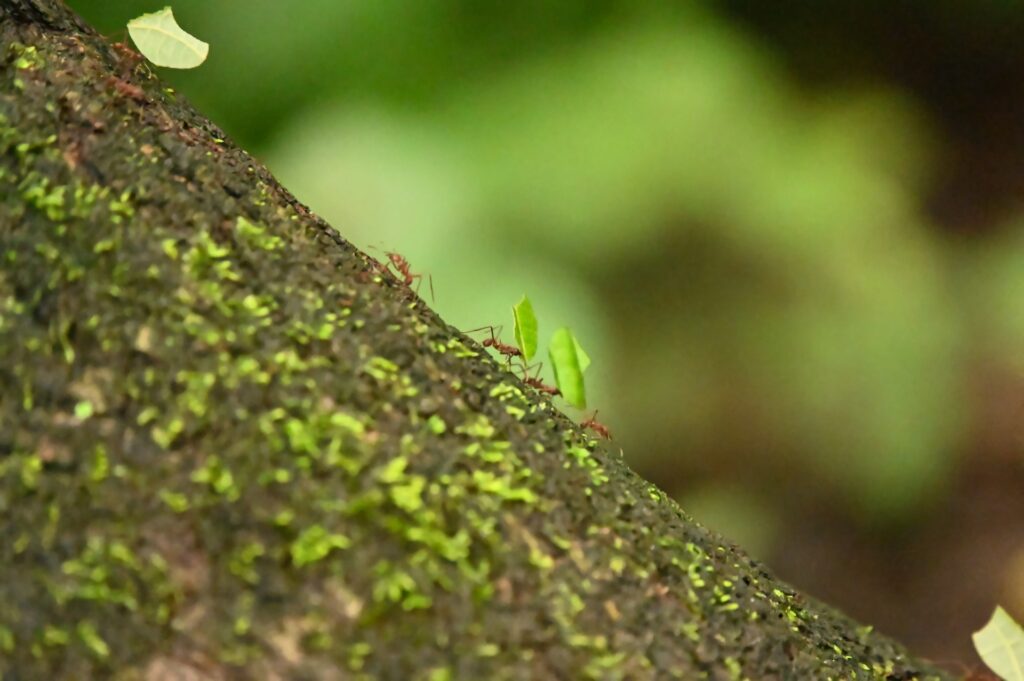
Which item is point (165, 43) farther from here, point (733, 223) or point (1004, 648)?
point (733, 223)

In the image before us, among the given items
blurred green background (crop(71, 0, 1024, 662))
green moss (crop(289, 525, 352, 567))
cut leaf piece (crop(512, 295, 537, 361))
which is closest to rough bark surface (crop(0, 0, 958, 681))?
green moss (crop(289, 525, 352, 567))

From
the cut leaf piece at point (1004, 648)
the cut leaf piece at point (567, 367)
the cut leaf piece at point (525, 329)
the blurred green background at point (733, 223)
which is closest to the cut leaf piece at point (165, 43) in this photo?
the cut leaf piece at point (525, 329)

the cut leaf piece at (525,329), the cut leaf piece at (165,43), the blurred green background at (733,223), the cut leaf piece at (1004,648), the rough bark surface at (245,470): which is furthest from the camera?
the blurred green background at (733,223)

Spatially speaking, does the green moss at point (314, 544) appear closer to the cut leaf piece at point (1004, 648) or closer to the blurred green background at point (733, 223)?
the cut leaf piece at point (1004, 648)

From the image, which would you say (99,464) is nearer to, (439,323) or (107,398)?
(107,398)

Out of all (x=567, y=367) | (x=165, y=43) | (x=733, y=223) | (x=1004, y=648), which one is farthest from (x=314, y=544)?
(x=733, y=223)

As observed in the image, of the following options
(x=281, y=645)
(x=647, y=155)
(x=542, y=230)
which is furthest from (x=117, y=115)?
(x=647, y=155)
